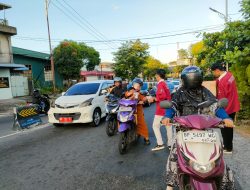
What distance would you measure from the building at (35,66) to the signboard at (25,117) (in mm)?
18415

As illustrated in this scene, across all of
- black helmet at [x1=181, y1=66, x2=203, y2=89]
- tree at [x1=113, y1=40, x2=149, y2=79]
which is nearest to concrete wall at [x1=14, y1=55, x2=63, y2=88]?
tree at [x1=113, y1=40, x2=149, y2=79]

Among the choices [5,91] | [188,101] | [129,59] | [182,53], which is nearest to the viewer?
[188,101]

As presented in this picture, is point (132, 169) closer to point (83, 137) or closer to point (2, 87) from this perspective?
point (83, 137)

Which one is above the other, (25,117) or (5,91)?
(5,91)

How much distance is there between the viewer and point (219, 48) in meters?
9.45

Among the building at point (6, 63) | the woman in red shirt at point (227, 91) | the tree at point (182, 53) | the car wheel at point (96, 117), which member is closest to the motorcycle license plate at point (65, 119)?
the car wheel at point (96, 117)

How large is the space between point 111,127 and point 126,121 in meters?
2.06

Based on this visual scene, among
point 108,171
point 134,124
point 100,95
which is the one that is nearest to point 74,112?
point 100,95

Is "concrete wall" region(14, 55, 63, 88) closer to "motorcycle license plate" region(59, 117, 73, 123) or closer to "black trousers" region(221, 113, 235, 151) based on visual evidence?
"motorcycle license plate" region(59, 117, 73, 123)

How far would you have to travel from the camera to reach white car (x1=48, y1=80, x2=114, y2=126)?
27.7 ft

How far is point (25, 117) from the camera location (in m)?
9.38

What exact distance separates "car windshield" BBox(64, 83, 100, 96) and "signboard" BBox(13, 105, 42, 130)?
1.51 m

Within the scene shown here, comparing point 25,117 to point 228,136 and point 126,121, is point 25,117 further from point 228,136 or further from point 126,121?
point 228,136

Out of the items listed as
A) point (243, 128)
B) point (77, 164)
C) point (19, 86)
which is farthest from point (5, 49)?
point (243, 128)
